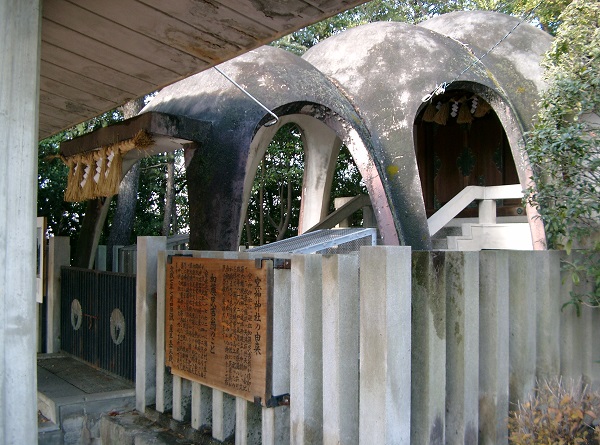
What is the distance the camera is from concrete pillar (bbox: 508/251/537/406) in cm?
443

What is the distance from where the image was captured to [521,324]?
4.44 metres

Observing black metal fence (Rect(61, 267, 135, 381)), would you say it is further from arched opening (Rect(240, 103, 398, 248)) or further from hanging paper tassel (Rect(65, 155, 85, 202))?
arched opening (Rect(240, 103, 398, 248))

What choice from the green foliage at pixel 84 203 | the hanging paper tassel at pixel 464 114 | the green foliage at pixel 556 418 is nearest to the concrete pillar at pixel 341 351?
the green foliage at pixel 556 418

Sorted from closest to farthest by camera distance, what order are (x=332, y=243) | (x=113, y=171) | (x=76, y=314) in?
(x=332, y=243) → (x=113, y=171) → (x=76, y=314)

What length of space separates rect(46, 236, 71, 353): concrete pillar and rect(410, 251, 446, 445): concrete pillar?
20.8 ft

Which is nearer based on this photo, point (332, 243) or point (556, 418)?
point (556, 418)

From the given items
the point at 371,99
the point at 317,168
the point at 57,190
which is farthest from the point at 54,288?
the point at 57,190

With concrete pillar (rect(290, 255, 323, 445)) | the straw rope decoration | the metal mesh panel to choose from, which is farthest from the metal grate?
the metal mesh panel

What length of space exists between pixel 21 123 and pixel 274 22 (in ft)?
6.34

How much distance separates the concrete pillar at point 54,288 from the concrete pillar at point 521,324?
257 inches

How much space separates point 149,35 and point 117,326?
371 centimetres

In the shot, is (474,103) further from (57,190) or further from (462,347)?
(57,190)

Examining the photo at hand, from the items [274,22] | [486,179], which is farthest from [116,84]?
[486,179]

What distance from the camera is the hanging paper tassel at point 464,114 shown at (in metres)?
13.2
